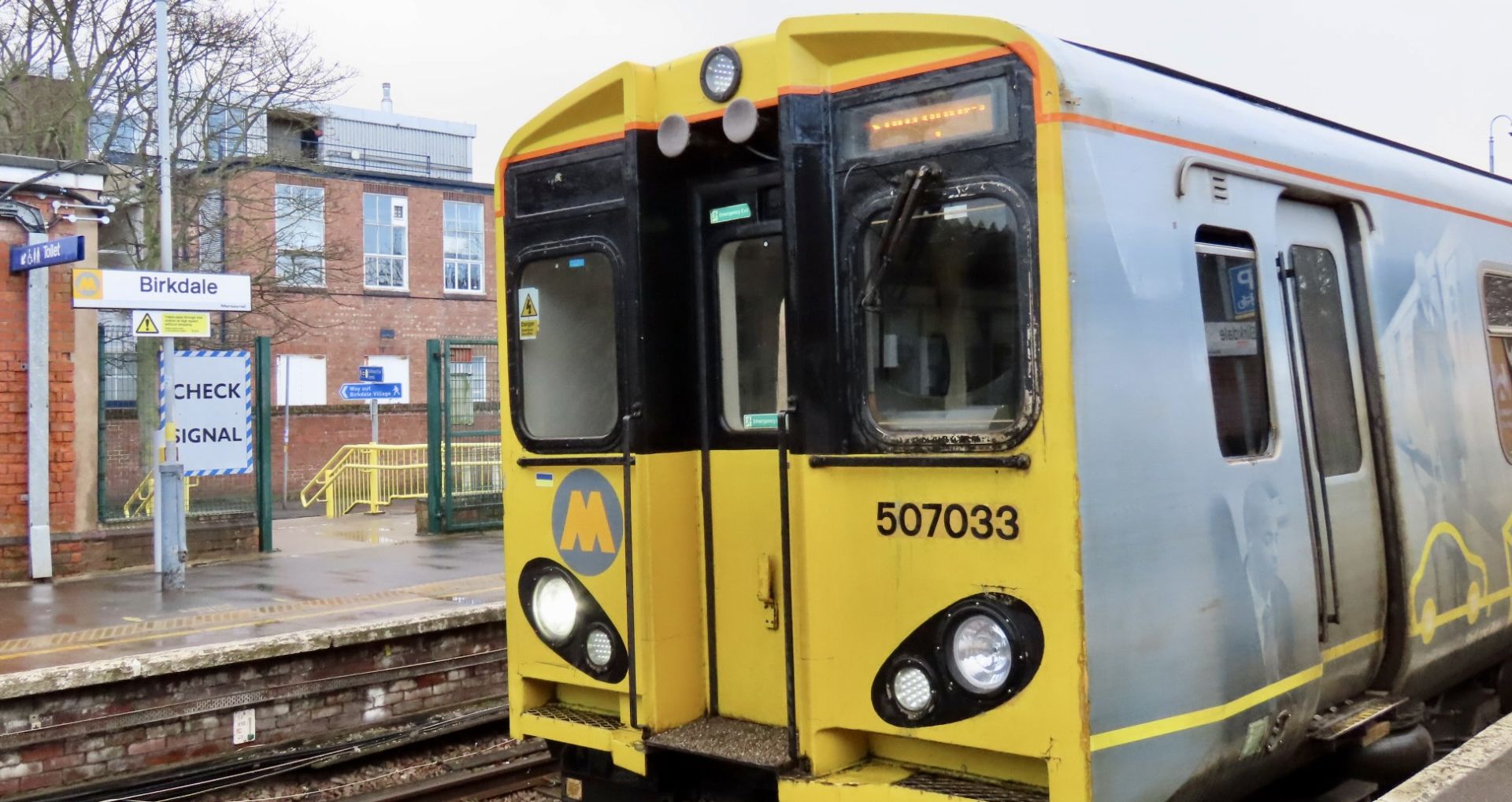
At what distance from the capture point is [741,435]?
4.33 metres

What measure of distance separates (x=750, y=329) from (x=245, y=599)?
25.3ft

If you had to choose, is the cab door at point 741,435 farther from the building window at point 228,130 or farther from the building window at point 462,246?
the building window at point 462,246

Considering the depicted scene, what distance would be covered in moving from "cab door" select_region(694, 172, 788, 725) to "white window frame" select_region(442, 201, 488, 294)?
3120 cm

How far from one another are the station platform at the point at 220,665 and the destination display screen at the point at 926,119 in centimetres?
601

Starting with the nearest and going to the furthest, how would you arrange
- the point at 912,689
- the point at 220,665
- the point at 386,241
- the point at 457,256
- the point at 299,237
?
the point at 912,689
the point at 220,665
the point at 299,237
the point at 386,241
the point at 457,256

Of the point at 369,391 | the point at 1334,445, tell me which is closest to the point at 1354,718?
the point at 1334,445

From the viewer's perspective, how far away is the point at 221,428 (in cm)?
1284

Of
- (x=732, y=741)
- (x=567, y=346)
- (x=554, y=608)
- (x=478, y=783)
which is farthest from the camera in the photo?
(x=478, y=783)

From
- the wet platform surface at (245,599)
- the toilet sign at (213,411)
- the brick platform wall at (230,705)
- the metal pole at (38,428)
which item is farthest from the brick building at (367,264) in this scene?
the brick platform wall at (230,705)

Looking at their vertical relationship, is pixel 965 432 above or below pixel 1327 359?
below

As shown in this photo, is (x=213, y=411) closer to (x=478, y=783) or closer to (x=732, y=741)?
(x=478, y=783)

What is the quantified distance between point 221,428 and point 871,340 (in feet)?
35.2

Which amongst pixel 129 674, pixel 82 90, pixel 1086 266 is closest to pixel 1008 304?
pixel 1086 266

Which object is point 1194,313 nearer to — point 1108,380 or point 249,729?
point 1108,380
